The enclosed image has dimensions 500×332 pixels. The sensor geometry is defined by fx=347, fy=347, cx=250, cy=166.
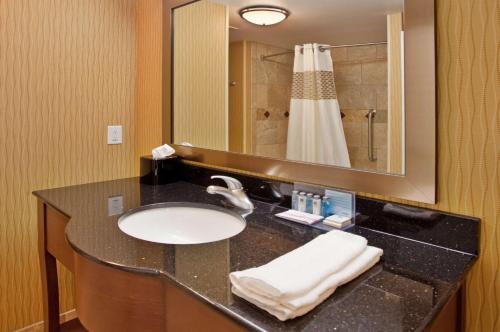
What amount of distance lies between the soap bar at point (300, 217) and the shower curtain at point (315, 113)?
0.58 ft

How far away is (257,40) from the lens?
4.45ft

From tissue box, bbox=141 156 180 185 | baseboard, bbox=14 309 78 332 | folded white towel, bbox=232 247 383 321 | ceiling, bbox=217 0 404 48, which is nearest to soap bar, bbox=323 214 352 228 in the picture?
folded white towel, bbox=232 247 383 321

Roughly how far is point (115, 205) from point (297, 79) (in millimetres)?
799

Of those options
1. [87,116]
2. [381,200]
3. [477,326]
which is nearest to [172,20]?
[87,116]

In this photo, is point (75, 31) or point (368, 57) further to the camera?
point (75, 31)

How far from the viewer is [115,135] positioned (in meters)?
1.89

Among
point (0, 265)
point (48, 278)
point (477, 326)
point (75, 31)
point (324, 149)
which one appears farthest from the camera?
point (75, 31)

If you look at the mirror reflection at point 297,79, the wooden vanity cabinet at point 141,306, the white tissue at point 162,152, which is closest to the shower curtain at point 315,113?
the mirror reflection at point 297,79

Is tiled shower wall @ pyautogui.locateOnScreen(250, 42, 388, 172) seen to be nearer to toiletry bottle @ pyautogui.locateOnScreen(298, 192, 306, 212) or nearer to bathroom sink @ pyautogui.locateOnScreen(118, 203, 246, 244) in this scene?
toiletry bottle @ pyautogui.locateOnScreen(298, 192, 306, 212)

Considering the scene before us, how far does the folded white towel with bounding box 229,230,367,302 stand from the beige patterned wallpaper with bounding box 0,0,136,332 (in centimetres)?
137

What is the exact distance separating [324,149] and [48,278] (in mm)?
1219

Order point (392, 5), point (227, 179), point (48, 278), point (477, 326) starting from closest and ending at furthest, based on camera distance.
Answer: point (477, 326) < point (392, 5) < point (227, 179) < point (48, 278)

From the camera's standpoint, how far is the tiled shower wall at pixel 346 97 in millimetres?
1005

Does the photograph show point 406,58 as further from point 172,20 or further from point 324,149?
point 172,20
